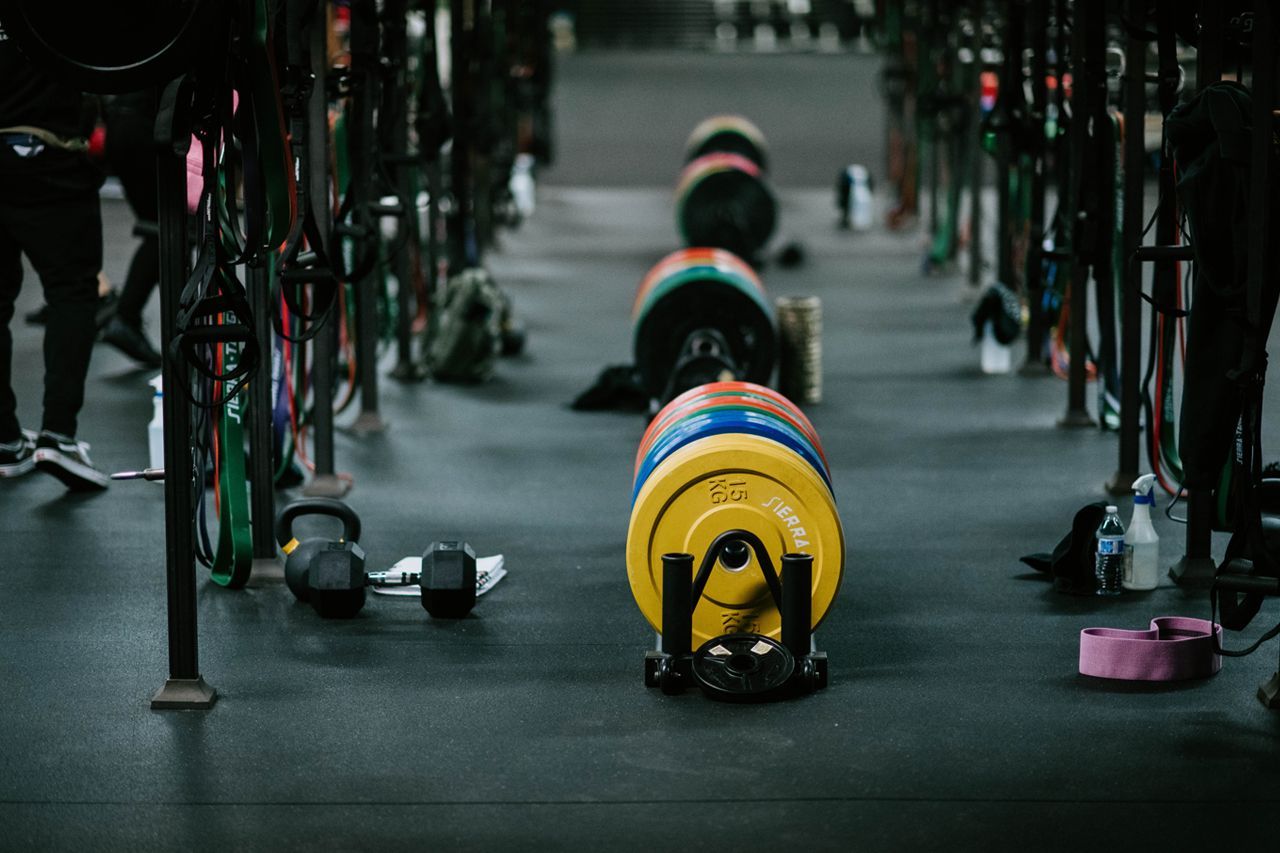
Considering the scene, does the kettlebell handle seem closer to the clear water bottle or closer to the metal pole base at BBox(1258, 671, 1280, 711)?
the clear water bottle

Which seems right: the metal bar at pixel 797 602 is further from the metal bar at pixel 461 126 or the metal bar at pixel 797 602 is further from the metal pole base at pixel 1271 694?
the metal bar at pixel 461 126

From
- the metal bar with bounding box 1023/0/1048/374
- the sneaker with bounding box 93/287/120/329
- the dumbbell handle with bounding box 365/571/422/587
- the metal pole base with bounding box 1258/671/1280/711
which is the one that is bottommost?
the sneaker with bounding box 93/287/120/329

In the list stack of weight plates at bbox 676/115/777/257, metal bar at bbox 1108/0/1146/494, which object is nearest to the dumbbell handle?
metal bar at bbox 1108/0/1146/494

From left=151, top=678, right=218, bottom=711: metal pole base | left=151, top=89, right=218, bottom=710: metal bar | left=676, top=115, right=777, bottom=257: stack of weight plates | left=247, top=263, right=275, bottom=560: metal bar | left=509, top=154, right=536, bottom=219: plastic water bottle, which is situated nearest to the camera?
left=151, top=89, right=218, bottom=710: metal bar

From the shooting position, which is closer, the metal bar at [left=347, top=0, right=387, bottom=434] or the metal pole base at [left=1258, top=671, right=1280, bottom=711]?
the metal pole base at [left=1258, top=671, right=1280, bottom=711]

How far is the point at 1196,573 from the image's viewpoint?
16.8 ft

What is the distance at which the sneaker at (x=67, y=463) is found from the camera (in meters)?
6.16

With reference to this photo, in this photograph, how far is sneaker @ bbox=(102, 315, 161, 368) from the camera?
330 inches

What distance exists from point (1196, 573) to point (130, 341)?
5.16 m

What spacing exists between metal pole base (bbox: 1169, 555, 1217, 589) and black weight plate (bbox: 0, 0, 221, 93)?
3.05 meters

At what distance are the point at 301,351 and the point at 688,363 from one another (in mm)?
1583

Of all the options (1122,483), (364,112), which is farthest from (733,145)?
(1122,483)

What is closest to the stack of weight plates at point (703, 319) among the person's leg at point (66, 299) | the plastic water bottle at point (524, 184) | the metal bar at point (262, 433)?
the person's leg at point (66, 299)

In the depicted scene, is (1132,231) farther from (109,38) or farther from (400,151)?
(109,38)
